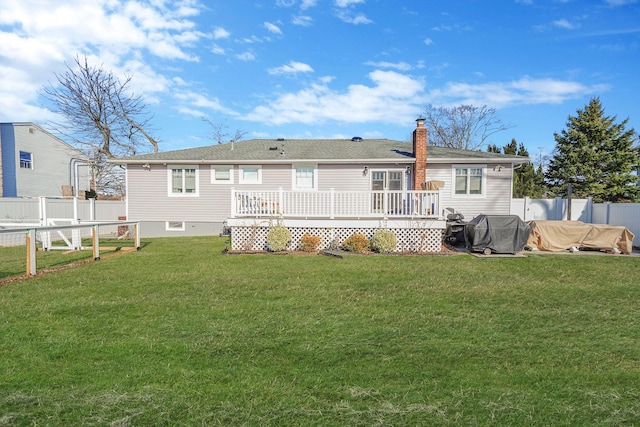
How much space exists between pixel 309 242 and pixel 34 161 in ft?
75.8

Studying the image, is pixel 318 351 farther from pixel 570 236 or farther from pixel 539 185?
pixel 539 185

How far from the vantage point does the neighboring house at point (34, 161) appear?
20547 mm

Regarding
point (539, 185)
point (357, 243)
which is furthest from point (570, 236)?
point (539, 185)

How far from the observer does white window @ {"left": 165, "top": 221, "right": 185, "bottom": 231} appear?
15.0 metres

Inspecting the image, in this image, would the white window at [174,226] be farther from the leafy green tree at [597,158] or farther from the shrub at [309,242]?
the leafy green tree at [597,158]

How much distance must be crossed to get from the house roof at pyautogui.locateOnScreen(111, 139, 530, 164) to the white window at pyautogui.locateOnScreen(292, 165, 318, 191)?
50 cm

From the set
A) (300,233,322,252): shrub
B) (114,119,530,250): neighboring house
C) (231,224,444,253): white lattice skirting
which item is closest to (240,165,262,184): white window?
(114,119,530,250): neighboring house

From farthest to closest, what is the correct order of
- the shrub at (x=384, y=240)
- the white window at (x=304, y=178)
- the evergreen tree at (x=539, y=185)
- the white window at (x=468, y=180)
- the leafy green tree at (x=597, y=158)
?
the evergreen tree at (x=539, y=185)
the leafy green tree at (x=597, y=158)
the white window at (x=304, y=178)
the white window at (x=468, y=180)
the shrub at (x=384, y=240)

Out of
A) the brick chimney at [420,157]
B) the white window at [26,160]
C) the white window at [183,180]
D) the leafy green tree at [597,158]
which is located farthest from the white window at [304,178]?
the white window at [26,160]

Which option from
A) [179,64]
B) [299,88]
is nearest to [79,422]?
[179,64]

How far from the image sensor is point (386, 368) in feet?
9.80

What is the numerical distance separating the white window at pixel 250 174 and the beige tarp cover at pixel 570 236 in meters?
10.5

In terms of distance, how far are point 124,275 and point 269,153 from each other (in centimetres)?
939

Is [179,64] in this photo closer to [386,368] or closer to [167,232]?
[167,232]
